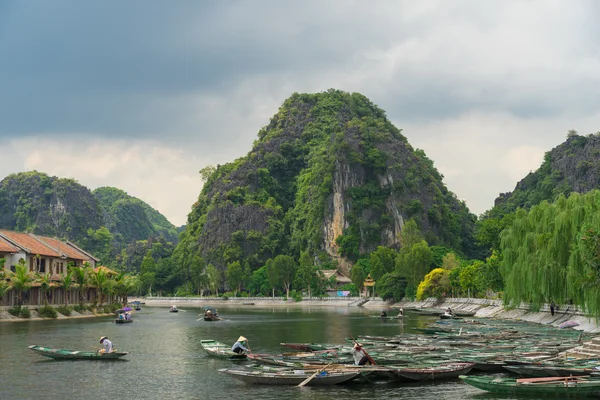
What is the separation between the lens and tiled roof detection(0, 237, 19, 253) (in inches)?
2958

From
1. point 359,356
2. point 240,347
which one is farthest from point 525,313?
point 359,356

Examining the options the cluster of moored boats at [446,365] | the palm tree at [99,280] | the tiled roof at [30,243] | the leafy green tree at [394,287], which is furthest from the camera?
the leafy green tree at [394,287]

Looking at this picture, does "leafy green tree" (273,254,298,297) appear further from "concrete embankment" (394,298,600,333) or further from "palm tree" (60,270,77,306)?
"palm tree" (60,270,77,306)

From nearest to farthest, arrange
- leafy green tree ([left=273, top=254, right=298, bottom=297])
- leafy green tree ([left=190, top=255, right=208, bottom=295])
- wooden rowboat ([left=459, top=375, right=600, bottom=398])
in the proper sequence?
wooden rowboat ([left=459, top=375, right=600, bottom=398]), leafy green tree ([left=273, top=254, right=298, bottom=297]), leafy green tree ([left=190, top=255, right=208, bottom=295])

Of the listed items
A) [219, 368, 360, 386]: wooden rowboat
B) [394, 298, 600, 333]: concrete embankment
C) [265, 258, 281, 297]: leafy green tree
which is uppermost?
[265, 258, 281, 297]: leafy green tree

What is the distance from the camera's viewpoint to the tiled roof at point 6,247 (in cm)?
7512

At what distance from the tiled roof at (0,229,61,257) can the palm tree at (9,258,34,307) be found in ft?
20.7

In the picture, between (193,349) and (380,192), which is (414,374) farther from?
(380,192)

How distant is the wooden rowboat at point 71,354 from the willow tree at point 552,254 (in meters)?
28.6

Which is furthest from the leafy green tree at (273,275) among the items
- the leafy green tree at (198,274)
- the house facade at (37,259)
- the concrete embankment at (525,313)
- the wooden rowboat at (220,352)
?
the wooden rowboat at (220,352)

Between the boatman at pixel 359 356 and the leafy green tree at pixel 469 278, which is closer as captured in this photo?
the boatman at pixel 359 356

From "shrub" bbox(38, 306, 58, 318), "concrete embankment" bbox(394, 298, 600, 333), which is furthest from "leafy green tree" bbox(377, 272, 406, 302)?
"shrub" bbox(38, 306, 58, 318)

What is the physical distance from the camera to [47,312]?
256 feet

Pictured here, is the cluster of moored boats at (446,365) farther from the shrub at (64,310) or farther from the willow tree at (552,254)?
the shrub at (64,310)
